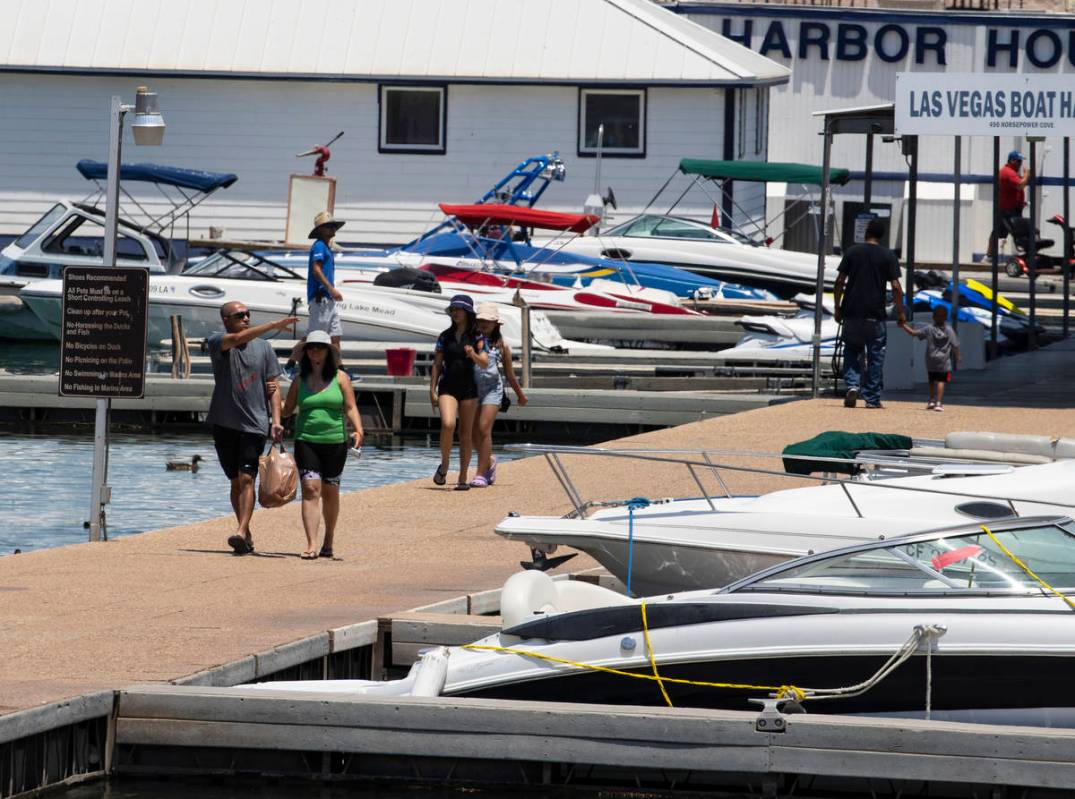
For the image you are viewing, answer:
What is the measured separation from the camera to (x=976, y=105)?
63.6ft

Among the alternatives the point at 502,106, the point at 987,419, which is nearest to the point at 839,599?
the point at 987,419

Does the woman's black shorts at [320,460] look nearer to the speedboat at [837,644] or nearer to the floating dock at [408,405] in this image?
the speedboat at [837,644]

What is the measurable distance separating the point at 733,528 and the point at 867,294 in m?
8.42

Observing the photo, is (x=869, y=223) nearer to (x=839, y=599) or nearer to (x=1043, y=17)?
(x=839, y=599)

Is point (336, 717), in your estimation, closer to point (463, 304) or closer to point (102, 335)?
point (102, 335)

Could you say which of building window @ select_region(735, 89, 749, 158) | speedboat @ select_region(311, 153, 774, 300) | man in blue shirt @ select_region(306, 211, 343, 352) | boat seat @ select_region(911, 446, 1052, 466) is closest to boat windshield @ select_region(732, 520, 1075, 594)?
boat seat @ select_region(911, 446, 1052, 466)

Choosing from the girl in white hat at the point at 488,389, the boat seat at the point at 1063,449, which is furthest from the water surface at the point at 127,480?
the boat seat at the point at 1063,449

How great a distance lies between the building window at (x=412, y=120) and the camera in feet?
118

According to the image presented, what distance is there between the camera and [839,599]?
27.3 feet

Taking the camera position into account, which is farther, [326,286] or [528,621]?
[326,286]

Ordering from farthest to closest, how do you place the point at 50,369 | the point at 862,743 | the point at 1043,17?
the point at 1043,17, the point at 50,369, the point at 862,743

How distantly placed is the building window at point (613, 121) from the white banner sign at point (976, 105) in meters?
16.6

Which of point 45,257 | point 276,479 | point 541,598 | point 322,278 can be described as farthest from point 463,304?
point 45,257

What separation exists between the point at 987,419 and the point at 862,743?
11.2 metres
